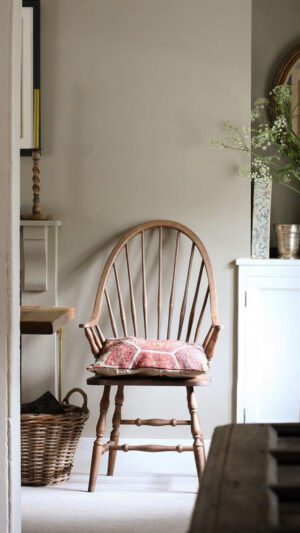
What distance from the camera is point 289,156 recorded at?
386cm

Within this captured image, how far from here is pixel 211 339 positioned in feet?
11.7

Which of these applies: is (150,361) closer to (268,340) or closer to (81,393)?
(81,393)

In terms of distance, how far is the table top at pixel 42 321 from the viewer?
2.47 m

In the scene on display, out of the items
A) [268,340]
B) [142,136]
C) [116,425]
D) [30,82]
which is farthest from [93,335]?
[30,82]

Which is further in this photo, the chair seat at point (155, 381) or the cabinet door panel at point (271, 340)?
the cabinet door panel at point (271, 340)

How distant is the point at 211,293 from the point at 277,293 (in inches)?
14.2

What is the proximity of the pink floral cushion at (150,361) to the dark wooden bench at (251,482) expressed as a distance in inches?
68.3

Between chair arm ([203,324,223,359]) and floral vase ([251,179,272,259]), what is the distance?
1.62ft

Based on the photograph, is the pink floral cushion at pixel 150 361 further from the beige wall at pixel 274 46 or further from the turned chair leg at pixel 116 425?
the beige wall at pixel 274 46

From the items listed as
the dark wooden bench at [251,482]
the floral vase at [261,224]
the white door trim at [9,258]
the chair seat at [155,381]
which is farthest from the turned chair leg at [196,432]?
the dark wooden bench at [251,482]

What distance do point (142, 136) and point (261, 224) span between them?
677mm

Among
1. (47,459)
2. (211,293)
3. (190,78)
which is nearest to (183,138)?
(190,78)

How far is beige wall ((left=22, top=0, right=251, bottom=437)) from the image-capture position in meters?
3.90

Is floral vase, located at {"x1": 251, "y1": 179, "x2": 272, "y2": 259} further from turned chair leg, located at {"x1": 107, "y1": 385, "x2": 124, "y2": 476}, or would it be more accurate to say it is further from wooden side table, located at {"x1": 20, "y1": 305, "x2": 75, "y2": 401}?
wooden side table, located at {"x1": 20, "y1": 305, "x2": 75, "y2": 401}
